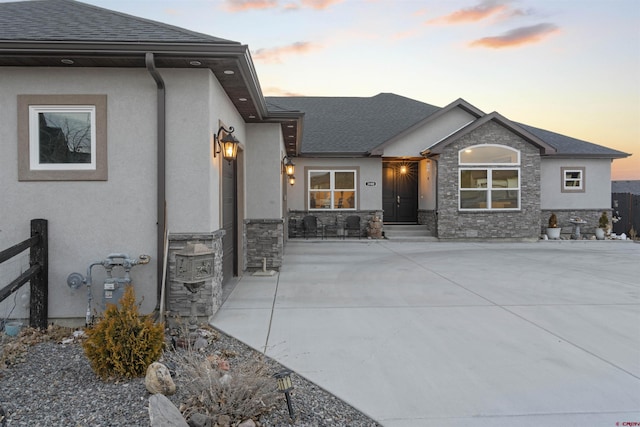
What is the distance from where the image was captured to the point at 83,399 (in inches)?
118

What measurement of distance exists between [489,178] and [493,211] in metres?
1.23

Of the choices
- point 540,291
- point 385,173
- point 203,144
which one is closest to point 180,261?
point 203,144

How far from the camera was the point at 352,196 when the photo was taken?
51.3 ft

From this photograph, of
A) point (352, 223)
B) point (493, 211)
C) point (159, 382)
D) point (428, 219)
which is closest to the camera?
point (159, 382)

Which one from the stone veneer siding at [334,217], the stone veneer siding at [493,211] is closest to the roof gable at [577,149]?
the stone veneer siding at [493,211]

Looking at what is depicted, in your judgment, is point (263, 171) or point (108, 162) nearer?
point (108, 162)

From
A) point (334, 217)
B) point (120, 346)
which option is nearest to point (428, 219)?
point (334, 217)

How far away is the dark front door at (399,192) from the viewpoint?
1705 centimetres

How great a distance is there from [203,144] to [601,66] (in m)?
13.7

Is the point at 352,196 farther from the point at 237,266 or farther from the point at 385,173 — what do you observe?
the point at 237,266

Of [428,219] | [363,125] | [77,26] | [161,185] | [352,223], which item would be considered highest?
[363,125]

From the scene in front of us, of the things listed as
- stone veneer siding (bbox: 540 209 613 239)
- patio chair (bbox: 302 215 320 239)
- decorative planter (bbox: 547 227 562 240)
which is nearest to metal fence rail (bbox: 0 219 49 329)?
patio chair (bbox: 302 215 320 239)

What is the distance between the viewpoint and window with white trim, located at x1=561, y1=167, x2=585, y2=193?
16.0 meters

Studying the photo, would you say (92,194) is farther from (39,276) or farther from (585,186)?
(585,186)
